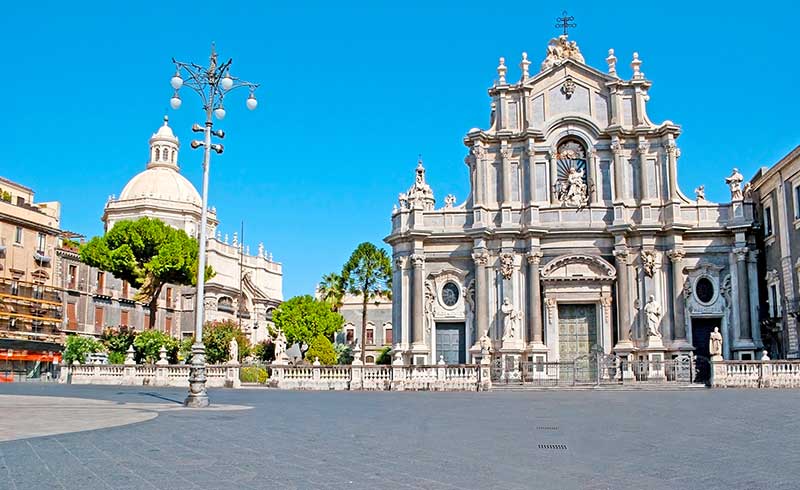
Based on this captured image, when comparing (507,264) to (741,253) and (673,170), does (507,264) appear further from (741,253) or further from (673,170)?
(741,253)

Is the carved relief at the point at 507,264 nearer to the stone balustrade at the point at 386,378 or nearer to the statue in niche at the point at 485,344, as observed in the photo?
the statue in niche at the point at 485,344

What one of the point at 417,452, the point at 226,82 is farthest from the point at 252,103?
the point at 417,452

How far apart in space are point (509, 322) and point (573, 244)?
5.67 metres

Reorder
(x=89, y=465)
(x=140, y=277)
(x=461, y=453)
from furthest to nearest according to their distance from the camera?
(x=140, y=277) → (x=461, y=453) → (x=89, y=465)

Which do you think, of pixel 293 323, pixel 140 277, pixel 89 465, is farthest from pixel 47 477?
pixel 293 323

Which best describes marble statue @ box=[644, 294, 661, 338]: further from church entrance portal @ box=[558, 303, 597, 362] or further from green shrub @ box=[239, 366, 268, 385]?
green shrub @ box=[239, 366, 268, 385]

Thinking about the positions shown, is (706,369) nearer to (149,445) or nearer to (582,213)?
(582,213)

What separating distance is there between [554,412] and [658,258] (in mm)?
24032

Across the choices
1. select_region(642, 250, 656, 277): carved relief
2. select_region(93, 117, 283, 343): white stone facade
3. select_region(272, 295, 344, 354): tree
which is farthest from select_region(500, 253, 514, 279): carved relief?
select_region(93, 117, 283, 343): white stone facade

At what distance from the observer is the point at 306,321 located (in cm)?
6662

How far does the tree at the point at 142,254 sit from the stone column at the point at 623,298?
27361mm

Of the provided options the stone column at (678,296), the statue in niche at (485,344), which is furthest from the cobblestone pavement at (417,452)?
the stone column at (678,296)

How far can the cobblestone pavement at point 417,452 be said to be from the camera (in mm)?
7973

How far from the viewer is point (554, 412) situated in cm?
1781
